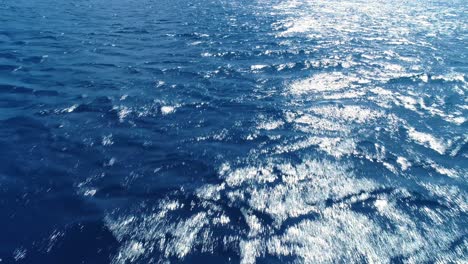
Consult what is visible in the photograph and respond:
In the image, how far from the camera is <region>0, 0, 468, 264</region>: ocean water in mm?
6320

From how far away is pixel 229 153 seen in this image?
927 cm

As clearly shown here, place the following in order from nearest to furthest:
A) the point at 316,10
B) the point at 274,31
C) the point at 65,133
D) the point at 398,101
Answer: the point at 65,133 < the point at 398,101 < the point at 274,31 < the point at 316,10

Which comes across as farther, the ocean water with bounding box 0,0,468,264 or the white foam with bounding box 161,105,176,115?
the white foam with bounding box 161,105,176,115

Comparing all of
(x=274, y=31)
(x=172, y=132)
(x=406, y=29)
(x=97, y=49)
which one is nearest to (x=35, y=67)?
(x=97, y=49)

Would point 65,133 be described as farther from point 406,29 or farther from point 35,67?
point 406,29

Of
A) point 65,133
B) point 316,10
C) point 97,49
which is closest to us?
point 65,133

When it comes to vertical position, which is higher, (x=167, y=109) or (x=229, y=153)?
(x=167, y=109)

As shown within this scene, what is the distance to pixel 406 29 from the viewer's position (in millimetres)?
26531

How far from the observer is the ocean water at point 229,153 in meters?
6.32

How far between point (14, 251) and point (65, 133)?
4.79 m

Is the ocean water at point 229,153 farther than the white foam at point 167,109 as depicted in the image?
No

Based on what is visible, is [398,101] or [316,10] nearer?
[398,101]

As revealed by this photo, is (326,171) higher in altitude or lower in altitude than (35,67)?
lower

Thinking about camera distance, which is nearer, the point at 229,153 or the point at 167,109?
the point at 229,153
